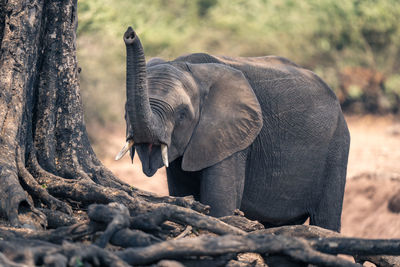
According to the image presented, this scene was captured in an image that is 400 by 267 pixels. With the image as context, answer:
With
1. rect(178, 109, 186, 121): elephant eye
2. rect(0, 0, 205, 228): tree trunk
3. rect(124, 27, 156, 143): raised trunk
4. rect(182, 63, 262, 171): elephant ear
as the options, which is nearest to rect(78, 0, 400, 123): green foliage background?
rect(182, 63, 262, 171): elephant ear

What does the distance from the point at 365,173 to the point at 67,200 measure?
873 cm

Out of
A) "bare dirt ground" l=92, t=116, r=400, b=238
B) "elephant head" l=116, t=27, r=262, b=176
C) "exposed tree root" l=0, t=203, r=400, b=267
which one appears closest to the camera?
"exposed tree root" l=0, t=203, r=400, b=267

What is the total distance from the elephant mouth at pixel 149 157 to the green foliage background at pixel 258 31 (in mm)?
10157

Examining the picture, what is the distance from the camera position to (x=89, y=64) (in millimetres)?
15844

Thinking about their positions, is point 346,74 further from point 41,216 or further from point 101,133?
point 41,216

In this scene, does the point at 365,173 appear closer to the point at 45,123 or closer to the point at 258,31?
the point at 258,31

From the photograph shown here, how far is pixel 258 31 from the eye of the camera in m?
18.3

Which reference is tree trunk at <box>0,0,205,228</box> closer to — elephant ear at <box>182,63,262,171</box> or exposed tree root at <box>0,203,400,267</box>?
exposed tree root at <box>0,203,400,267</box>

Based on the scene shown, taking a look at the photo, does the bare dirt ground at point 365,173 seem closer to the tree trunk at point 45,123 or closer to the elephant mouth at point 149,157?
the elephant mouth at point 149,157

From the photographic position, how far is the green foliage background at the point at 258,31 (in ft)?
54.9

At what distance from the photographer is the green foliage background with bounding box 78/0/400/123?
16.7 meters

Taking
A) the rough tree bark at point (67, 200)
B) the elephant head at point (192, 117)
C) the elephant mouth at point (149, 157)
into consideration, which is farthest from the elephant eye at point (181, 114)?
the rough tree bark at point (67, 200)

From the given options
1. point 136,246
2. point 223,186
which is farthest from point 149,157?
point 136,246

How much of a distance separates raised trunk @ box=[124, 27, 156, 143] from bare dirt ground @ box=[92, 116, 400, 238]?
735 centimetres
